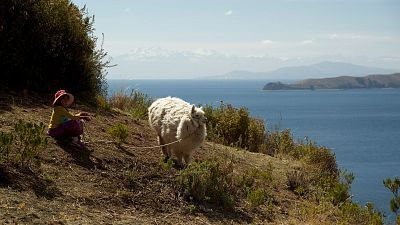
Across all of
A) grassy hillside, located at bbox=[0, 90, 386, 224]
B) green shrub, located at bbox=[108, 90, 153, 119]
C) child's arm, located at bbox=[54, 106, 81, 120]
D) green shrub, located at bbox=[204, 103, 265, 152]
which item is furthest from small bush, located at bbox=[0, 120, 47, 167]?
green shrub, located at bbox=[204, 103, 265, 152]

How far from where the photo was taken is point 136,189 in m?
7.39

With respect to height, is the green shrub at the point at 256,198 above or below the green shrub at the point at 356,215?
above

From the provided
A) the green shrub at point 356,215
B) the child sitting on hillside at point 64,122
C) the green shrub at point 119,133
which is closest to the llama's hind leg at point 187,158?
the green shrub at point 119,133

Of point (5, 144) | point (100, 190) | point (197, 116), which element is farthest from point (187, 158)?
point (5, 144)

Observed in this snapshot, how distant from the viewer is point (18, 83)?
11.7 m

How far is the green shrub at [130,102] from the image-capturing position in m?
14.4

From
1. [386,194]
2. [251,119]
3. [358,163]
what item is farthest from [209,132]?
[358,163]

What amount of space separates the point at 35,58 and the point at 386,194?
1752 cm

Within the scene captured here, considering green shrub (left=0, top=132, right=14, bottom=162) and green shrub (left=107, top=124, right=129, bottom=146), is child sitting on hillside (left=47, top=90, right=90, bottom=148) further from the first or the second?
green shrub (left=0, top=132, right=14, bottom=162)

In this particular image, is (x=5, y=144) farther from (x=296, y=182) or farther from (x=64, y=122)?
(x=296, y=182)

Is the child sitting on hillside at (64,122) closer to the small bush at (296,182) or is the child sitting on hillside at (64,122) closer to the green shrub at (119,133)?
the green shrub at (119,133)

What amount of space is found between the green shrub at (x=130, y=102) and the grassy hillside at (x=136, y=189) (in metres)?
2.98

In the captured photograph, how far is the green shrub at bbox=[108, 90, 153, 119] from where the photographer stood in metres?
14.4

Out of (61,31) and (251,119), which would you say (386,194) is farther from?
(61,31)
